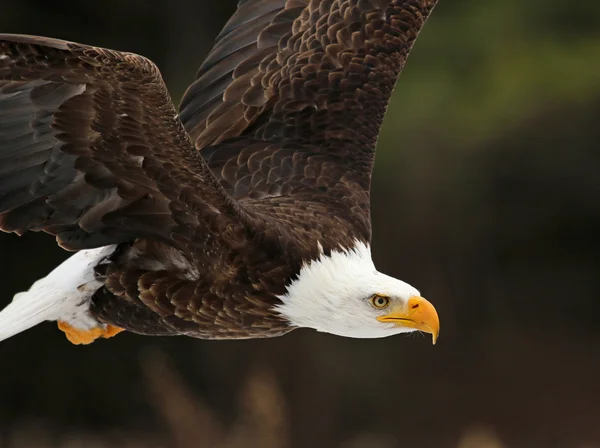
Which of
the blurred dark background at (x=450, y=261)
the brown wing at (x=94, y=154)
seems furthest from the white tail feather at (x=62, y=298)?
the blurred dark background at (x=450, y=261)

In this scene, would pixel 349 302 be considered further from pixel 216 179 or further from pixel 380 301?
pixel 216 179

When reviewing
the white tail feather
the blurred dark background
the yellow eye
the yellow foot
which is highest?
the yellow eye

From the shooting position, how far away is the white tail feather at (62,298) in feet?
17.4

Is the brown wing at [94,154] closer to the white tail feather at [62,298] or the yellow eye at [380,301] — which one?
the white tail feather at [62,298]

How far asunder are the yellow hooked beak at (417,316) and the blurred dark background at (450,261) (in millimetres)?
5246

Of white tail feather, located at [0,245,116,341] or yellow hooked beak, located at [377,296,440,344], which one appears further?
white tail feather, located at [0,245,116,341]

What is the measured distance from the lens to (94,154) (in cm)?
475

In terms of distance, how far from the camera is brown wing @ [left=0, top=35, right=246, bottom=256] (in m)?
4.50

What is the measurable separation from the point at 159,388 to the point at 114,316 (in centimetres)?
291

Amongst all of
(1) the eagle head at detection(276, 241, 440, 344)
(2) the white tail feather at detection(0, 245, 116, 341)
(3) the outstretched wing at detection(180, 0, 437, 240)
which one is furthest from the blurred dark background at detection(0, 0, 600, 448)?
(1) the eagle head at detection(276, 241, 440, 344)

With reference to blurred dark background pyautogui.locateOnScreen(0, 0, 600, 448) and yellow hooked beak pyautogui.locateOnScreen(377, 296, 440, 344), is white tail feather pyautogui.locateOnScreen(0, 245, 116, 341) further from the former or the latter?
blurred dark background pyautogui.locateOnScreen(0, 0, 600, 448)

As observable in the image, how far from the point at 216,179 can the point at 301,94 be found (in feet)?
3.91

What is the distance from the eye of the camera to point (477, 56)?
1079 cm

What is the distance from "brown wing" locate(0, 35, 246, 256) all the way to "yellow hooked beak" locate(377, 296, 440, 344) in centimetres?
65
